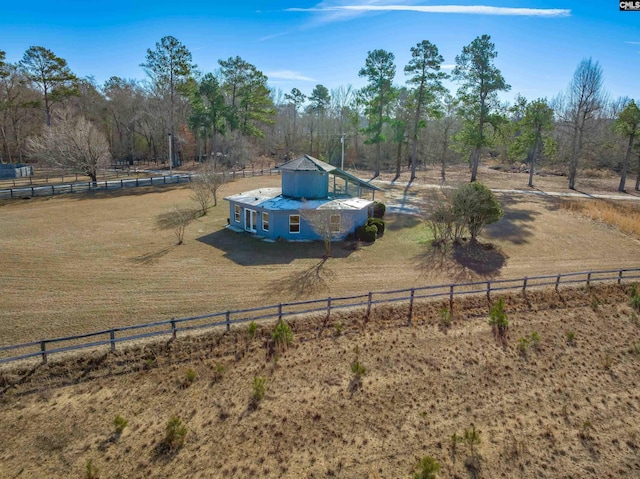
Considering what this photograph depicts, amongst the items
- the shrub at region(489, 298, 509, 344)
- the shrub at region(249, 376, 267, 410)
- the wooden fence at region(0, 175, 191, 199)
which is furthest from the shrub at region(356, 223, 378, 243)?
the wooden fence at region(0, 175, 191, 199)

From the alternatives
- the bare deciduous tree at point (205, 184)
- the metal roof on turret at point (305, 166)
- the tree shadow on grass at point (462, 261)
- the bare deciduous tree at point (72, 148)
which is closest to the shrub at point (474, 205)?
the tree shadow on grass at point (462, 261)

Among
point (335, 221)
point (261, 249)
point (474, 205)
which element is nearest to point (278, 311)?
point (261, 249)

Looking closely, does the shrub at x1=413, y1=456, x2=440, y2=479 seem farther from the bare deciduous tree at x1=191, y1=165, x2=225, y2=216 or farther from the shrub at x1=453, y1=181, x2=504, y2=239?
the bare deciduous tree at x1=191, y1=165, x2=225, y2=216

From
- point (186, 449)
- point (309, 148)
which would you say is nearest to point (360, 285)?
point (186, 449)

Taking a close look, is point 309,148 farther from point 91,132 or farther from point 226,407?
point 226,407

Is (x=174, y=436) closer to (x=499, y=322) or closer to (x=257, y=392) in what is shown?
(x=257, y=392)
